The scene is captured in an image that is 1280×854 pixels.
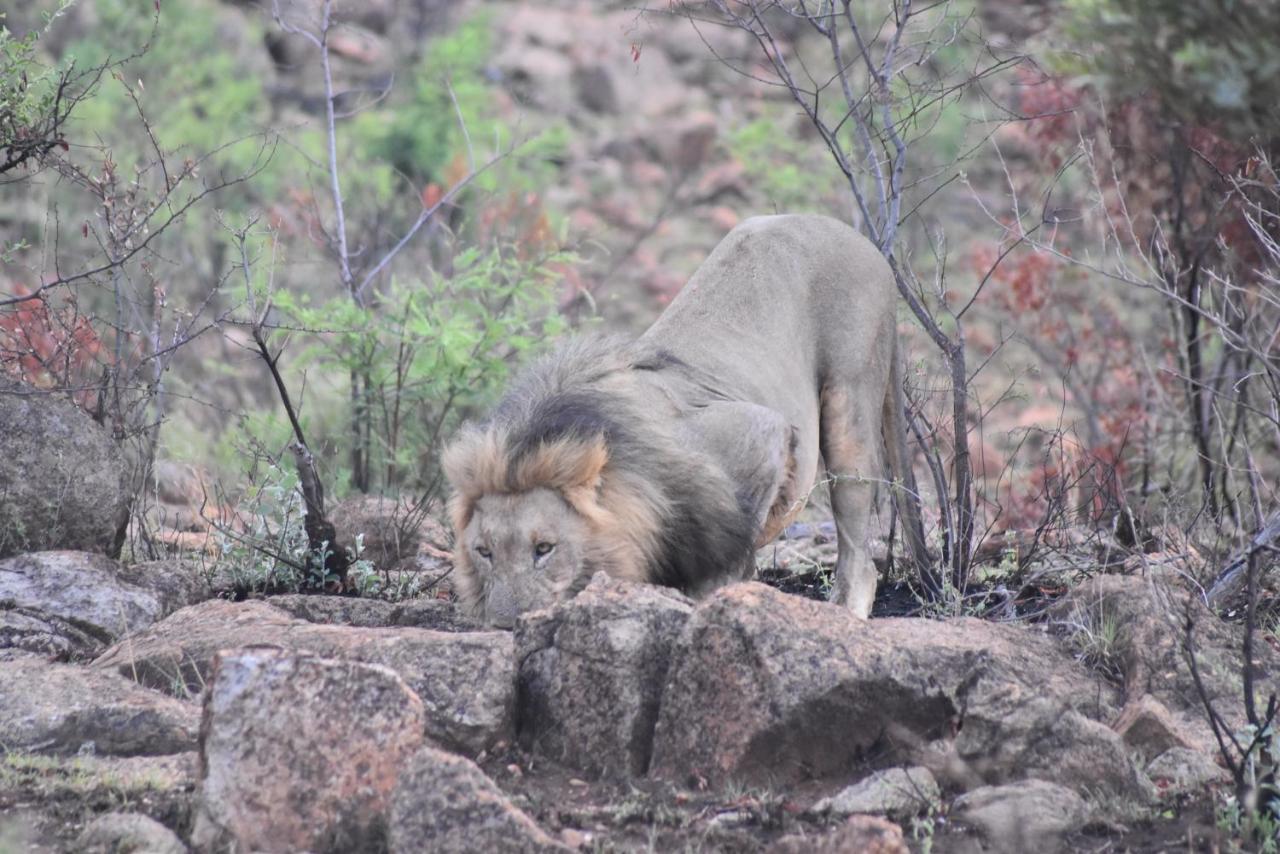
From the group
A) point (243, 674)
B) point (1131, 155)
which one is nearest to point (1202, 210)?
→ point (1131, 155)

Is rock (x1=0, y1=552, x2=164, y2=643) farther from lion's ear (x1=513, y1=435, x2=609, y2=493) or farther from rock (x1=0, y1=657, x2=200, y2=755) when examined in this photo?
lion's ear (x1=513, y1=435, x2=609, y2=493)

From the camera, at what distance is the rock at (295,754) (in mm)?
3629

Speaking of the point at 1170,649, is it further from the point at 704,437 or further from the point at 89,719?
the point at 89,719

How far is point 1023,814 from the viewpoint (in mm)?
3764

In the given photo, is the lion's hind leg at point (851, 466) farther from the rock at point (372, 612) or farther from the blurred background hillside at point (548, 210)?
the rock at point (372, 612)

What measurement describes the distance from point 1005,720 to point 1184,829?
1.64 feet

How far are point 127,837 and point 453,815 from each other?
776 mm

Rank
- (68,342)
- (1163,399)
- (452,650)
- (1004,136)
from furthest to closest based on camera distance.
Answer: (1004,136) → (1163,399) → (68,342) → (452,650)

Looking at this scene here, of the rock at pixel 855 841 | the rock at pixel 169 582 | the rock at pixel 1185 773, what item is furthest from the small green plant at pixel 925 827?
the rock at pixel 169 582

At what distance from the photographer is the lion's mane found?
17.0ft

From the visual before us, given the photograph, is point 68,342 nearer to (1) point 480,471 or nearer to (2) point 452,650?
(1) point 480,471

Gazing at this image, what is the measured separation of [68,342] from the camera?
5.97m

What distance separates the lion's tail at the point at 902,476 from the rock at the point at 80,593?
2776 millimetres

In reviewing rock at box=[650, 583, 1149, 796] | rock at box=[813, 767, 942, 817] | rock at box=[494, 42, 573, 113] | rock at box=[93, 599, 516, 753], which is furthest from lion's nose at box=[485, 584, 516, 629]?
rock at box=[494, 42, 573, 113]
